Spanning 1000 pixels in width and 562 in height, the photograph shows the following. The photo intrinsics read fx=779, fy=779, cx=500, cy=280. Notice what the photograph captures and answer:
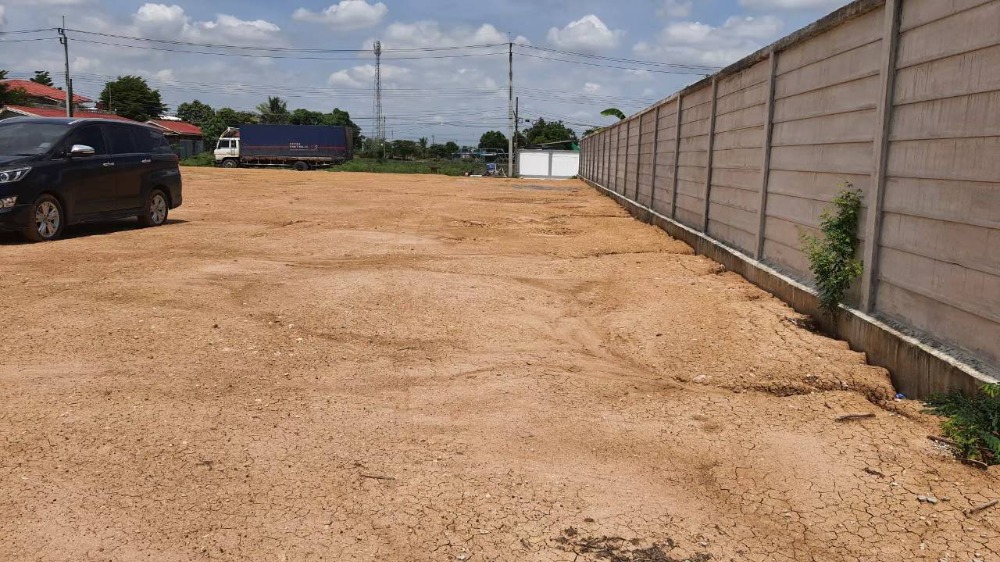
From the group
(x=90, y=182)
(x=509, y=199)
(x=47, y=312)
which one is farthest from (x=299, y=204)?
(x=47, y=312)

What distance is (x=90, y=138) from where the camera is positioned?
38.2 feet

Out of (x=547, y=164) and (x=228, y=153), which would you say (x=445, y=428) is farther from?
(x=228, y=153)

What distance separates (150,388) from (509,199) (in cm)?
2012

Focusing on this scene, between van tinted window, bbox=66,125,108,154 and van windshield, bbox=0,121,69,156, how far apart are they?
5.7 inches

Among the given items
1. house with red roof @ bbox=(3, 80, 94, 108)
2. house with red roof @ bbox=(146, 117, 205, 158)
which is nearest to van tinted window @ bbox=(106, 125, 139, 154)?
house with red roof @ bbox=(3, 80, 94, 108)

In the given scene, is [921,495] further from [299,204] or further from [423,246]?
[299,204]

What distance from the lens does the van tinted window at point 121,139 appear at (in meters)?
12.2

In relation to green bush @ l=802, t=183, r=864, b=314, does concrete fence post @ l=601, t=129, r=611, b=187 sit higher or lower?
higher

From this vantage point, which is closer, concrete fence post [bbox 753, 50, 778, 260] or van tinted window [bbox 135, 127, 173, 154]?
concrete fence post [bbox 753, 50, 778, 260]

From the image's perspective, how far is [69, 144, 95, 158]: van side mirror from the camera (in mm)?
10961

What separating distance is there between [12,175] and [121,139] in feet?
7.97

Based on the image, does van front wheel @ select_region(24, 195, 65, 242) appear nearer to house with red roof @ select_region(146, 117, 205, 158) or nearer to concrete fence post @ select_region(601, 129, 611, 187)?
concrete fence post @ select_region(601, 129, 611, 187)

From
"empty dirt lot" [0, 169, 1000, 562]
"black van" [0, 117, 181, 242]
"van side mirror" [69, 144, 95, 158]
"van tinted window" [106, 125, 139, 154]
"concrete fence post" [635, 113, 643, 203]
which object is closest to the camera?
"empty dirt lot" [0, 169, 1000, 562]

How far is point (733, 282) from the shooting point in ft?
27.6
